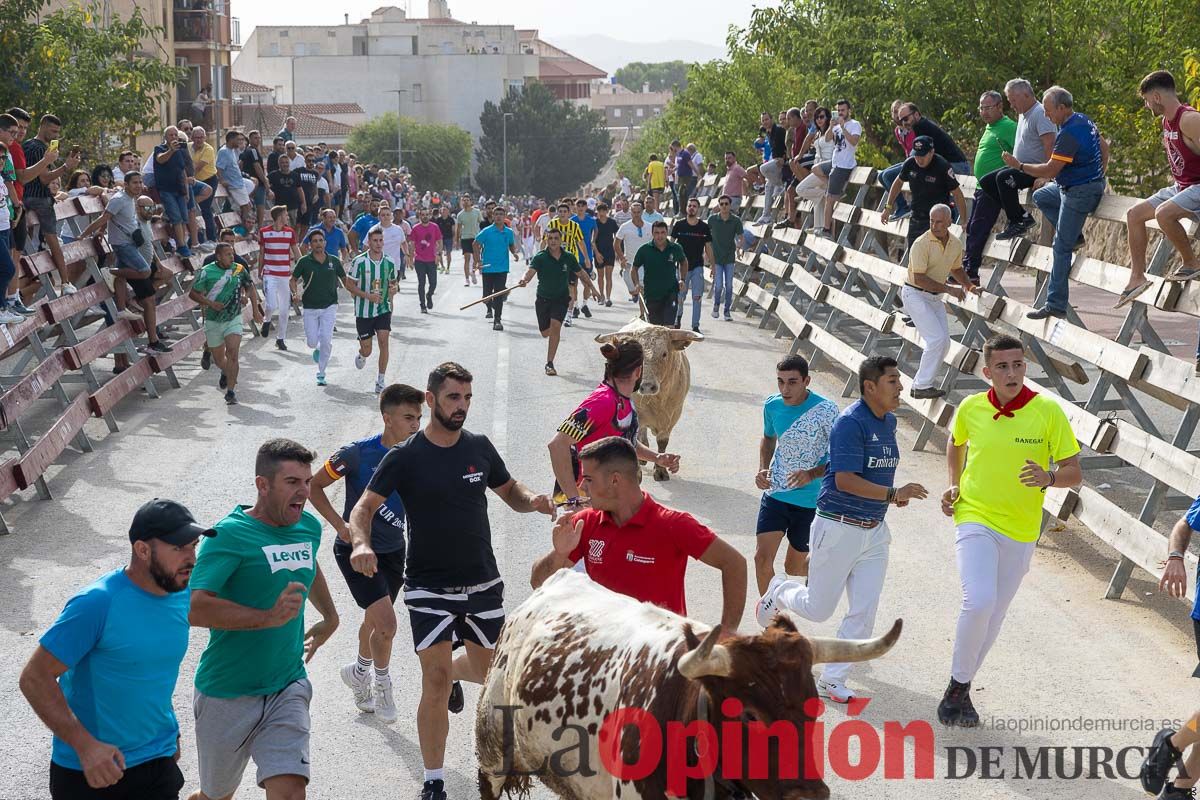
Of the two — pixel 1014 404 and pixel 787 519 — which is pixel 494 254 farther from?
pixel 1014 404

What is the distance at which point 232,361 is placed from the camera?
700 inches

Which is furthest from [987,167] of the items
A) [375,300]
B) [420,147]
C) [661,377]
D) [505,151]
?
[505,151]

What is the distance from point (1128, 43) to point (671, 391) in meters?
12.5

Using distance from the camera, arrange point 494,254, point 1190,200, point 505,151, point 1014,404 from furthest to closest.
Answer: point 505,151
point 494,254
point 1190,200
point 1014,404

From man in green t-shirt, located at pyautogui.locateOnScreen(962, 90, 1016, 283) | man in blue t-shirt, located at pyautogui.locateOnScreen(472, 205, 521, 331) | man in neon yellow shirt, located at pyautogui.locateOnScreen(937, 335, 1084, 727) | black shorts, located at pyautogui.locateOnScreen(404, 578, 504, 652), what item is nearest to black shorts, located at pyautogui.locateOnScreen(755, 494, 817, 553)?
man in neon yellow shirt, located at pyautogui.locateOnScreen(937, 335, 1084, 727)

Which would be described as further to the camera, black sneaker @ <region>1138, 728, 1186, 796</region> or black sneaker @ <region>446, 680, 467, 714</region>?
black sneaker @ <region>446, 680, 467, 714</region>

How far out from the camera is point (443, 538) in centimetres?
695

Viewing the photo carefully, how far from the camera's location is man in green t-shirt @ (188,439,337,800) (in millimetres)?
5777

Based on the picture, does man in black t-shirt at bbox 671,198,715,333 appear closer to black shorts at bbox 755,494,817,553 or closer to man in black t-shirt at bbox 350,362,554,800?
black shorts at bbox 755,494,817,553

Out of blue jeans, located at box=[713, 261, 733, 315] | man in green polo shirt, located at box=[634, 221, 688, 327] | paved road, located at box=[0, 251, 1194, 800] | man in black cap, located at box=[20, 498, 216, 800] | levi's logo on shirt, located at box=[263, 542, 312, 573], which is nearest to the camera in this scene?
man in black cap, located at box=[20, 498, 216, 800]

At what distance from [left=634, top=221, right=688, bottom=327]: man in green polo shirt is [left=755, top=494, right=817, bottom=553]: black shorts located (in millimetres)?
9575

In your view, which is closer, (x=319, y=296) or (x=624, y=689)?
(x=624, y=689)

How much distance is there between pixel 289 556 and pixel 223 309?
12240 millimetres

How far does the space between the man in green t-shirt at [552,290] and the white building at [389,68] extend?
4065 inches
